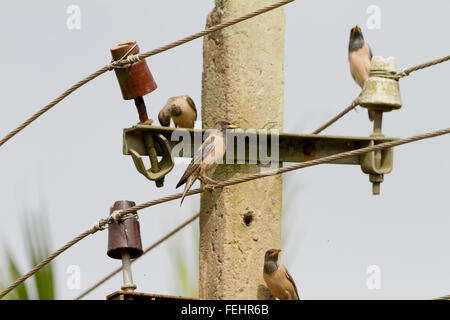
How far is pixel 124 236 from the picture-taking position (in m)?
8.90

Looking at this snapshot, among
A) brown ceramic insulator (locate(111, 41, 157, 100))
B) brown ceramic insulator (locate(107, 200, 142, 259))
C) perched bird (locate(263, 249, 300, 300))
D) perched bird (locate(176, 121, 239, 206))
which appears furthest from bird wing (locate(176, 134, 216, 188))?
perched bird (locate(263, 249, 300, 300))

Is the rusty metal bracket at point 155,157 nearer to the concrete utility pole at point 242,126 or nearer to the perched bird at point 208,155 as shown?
the perched bird at point 208,155

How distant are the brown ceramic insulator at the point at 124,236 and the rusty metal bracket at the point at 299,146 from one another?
36cm

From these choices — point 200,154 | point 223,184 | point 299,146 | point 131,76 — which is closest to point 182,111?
point 131,76

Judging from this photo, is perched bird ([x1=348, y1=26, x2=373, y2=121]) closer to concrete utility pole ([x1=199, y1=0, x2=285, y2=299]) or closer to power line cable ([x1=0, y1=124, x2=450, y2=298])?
concrete utility pole ([x1=199, y1=0, x2=285, y2=299])

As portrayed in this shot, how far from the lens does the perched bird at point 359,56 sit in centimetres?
1245

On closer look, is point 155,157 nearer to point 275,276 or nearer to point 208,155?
point 208,155

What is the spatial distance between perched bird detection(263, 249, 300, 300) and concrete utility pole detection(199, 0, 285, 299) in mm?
50

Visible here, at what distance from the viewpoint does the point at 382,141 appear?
31.5 feet

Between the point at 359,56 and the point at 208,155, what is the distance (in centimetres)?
389

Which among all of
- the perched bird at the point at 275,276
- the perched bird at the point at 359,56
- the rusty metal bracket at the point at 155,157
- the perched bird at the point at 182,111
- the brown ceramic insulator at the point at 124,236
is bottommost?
the perched bird at the point at 275,276

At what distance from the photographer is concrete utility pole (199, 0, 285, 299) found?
9.15 m

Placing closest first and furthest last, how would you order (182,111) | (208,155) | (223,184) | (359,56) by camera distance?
(223,184) < (208,155) < (182,111) < (359,56)

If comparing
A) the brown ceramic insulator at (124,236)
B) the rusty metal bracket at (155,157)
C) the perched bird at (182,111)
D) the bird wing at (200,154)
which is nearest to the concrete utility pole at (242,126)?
the bird wing at (200,154)
